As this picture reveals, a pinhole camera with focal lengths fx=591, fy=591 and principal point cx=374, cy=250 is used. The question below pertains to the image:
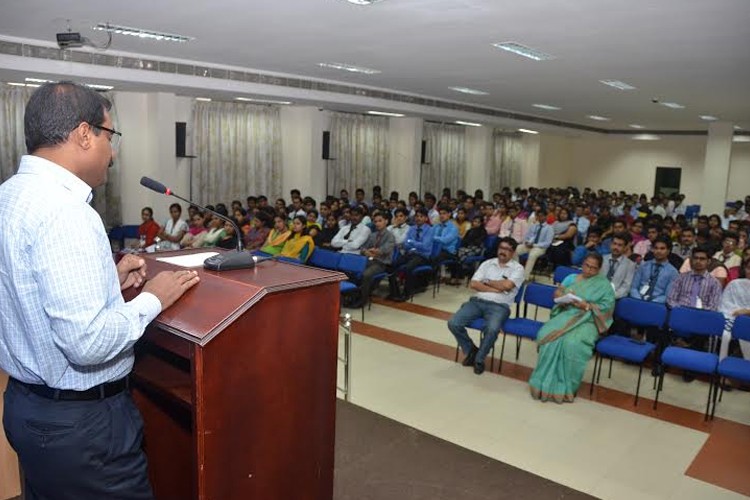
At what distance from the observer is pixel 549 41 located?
587cm

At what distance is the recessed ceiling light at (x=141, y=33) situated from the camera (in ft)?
Answer: 19.3

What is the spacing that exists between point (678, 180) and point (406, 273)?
16.1 m

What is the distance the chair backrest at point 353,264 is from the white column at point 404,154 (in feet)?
24.9

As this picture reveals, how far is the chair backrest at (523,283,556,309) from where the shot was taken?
538 cm

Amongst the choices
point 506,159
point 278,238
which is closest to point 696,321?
point 278,238

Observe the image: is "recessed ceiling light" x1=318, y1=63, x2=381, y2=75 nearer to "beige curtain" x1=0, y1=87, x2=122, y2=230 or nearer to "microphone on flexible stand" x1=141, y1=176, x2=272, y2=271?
"beige curtain" x1=0, y1=87, x2=122, y2=230

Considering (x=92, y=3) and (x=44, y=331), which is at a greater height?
(x=92, y=3)

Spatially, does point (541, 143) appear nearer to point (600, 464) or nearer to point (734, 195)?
point (734, 195)

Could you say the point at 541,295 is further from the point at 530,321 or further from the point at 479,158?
the point at 479,158

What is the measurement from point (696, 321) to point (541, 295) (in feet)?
4.17

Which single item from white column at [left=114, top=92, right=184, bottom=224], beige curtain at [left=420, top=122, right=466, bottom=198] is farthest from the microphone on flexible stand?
beige curtain at [left=420, top=122, right=466, bottom=198]

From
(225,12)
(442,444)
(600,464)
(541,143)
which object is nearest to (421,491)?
(442,444)

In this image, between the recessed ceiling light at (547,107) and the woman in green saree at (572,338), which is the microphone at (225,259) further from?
the recessed ceiling light at (547,107)

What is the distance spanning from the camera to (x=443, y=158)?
1647 cm
